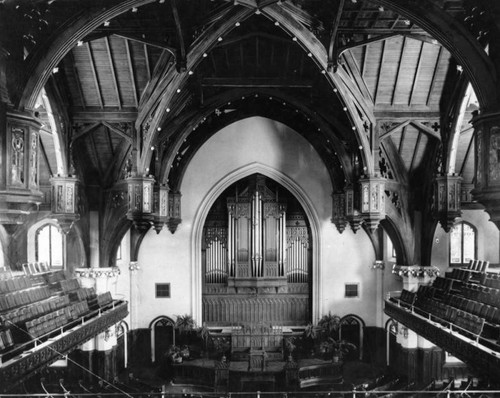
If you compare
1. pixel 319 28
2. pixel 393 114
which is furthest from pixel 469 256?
pixel 319 28

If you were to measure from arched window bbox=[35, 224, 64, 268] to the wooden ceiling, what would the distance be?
3767mm

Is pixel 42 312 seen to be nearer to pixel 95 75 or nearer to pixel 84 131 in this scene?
pixel 84 131

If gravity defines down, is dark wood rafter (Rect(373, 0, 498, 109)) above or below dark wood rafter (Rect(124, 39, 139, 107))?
below

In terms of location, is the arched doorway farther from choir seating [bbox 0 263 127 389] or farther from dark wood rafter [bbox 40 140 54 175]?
dark wood rafter [bbox 40 140 54 175]

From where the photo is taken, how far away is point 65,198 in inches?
672

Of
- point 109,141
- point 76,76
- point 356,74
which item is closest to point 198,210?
point 109,141

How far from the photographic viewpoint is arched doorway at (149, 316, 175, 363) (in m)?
24.0

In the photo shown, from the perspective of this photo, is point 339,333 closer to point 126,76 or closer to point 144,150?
point 144,150

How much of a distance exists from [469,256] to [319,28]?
13.8 meters

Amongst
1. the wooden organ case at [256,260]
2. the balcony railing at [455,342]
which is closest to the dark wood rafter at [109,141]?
the wooden organ case at [256,260]

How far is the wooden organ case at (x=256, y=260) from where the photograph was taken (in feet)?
79.3

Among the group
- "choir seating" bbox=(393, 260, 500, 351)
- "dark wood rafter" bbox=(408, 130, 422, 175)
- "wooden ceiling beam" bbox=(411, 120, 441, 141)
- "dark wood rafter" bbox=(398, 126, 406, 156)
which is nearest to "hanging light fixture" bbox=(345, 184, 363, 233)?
"dark wood rafter" bbox=(398, 126, 406, 156)

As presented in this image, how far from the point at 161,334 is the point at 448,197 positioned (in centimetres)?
1420

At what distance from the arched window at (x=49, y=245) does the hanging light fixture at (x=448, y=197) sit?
626 inches
